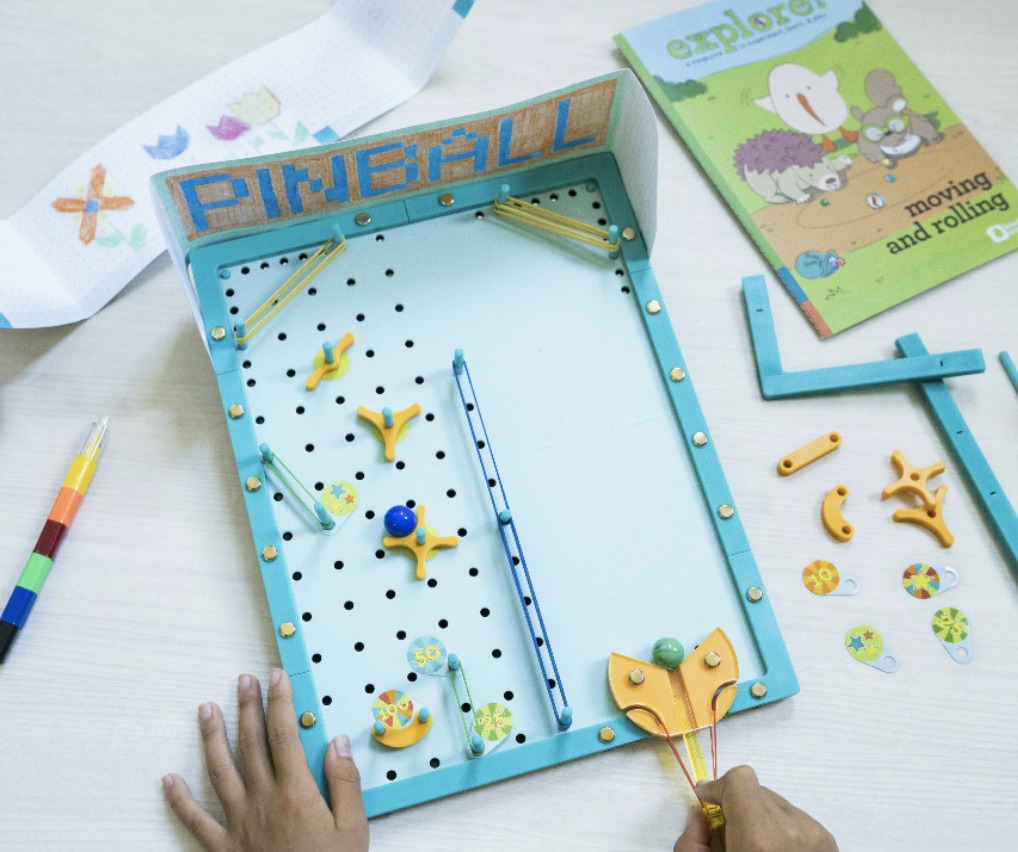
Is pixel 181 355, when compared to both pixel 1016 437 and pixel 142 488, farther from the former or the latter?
pixel 1016 437

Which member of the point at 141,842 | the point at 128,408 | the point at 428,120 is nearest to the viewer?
the point at 141,842

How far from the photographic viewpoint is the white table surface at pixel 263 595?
2.22 ft

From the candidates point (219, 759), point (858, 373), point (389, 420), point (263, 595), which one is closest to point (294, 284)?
point (389, 420)

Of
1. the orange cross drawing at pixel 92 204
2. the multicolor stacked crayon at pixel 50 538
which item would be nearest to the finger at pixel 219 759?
the multicolor stacked crayon at pixel 50 538

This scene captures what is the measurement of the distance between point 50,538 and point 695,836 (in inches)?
20.0

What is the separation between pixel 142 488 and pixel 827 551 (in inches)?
21.1

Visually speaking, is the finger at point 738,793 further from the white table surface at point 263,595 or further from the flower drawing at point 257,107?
the flower drawing at point 257,107

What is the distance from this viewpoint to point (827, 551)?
29.6 inches

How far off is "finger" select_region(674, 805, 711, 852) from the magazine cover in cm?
41

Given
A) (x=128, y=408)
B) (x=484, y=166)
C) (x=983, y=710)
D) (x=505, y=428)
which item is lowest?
(x=983, y=710)

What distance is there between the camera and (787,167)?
0.88m

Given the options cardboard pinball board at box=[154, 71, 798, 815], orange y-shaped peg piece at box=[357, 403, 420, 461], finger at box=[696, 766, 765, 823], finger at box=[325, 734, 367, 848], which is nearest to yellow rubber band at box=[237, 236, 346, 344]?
cardboard pinball board at box=[154, 71, 798, 815]

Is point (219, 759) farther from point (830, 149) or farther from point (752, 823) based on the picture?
point (830, 149)

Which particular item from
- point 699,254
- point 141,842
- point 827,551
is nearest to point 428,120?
point 699,254
